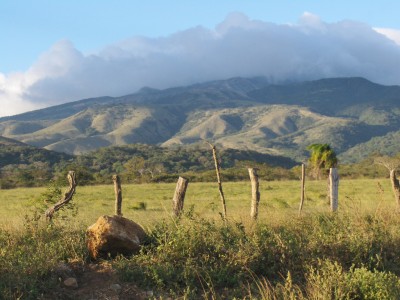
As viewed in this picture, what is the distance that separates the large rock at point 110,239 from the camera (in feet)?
34.4

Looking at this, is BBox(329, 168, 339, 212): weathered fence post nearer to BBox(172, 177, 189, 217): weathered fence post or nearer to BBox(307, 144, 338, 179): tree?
BBox(172, 177, 189, 217): weathered fence post

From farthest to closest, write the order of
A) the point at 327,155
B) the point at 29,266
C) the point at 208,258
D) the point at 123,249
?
1. the point at 327,155
2. the point at 123,249
3. the point at 208,258
4. the point at 29,266

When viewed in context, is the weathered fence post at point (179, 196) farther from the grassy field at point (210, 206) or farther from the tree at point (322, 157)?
the tree at point (322, 157)

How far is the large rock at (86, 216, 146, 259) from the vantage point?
1048cm

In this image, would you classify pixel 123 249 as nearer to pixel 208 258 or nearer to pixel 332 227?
pixel 208 258

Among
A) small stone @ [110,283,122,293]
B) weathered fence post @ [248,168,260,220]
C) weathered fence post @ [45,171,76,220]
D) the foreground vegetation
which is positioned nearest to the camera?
the foreground vegetation

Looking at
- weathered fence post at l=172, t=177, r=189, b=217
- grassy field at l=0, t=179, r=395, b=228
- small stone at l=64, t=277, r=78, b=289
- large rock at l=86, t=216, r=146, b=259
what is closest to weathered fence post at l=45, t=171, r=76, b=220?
grassy field at l=0, t=179, r=395, b=228

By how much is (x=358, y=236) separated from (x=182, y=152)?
15372 centimetres

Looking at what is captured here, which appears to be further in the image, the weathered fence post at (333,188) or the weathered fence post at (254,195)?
the weathered fence post at (333,188)

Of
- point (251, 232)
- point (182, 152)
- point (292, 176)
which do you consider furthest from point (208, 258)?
point (182, 152)

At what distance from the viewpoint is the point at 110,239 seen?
412 inches

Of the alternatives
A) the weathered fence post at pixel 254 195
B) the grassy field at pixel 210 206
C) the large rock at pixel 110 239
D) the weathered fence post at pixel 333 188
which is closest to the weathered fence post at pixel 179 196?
the grassy field at pixel 210 206

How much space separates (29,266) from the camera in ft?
30.6

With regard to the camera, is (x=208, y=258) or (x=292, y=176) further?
(x=292, y=176)
